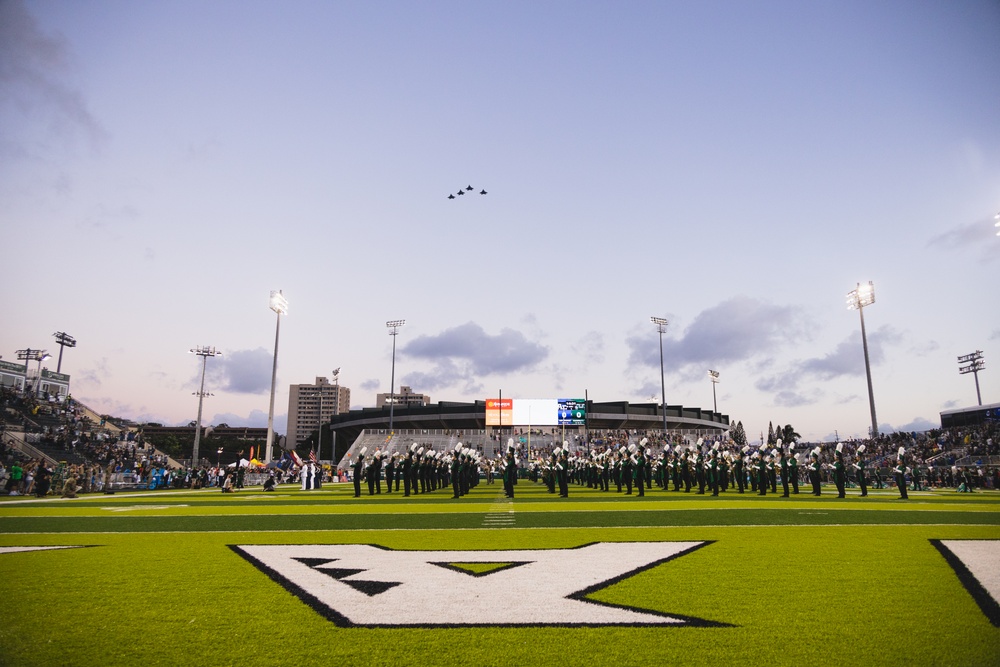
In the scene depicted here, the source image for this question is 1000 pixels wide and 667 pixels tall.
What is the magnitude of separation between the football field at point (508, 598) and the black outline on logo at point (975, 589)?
0.02 m

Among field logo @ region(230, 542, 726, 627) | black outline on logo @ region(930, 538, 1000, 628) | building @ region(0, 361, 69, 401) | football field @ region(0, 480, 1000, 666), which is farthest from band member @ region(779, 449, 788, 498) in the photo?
building @ region(0, 361, 69, 401)

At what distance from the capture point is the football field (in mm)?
3605

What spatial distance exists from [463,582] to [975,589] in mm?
4403

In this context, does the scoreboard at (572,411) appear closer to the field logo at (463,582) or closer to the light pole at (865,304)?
the light pole at (865,304)

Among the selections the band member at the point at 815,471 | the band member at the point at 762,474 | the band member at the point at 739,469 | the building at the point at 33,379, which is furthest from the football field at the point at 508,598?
the building at the point at 33,379

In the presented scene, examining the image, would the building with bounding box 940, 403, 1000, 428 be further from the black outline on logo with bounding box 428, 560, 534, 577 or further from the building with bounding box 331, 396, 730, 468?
the black outline on logo with bounding box 428, 560, 534, 577

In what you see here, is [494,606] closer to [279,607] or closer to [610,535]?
[279,607]

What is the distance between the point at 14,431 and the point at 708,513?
4373cm

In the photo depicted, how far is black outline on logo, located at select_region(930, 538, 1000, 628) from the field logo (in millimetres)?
2053

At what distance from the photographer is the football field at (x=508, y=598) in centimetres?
361

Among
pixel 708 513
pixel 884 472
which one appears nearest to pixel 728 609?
pixel 708 513

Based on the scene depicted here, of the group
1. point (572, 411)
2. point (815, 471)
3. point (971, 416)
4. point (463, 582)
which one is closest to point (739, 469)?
point (815, 471)

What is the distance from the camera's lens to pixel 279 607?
4617 millimetres

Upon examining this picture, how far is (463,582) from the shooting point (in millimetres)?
5449
